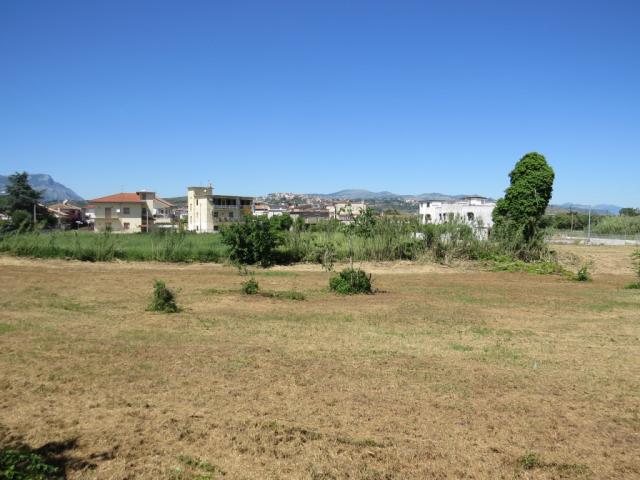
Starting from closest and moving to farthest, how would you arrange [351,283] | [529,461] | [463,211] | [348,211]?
[529,461] < [351,283] < [348,211] < [463,211]

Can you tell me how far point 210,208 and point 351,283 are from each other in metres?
65.4

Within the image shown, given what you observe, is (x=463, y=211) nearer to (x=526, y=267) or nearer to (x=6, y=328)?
(x=526, y=267)

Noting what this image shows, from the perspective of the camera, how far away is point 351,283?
16734 millimetres

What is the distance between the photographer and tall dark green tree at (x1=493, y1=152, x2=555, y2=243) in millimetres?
29188

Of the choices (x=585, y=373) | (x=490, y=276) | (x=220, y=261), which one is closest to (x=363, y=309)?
(x=585, y=373)

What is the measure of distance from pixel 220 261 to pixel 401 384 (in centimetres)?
2062

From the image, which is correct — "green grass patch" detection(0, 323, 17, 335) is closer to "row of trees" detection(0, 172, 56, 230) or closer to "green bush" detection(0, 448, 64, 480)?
"green bush" detection(0, 448, 64, 480)

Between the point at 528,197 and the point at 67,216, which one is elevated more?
the point at 528,197

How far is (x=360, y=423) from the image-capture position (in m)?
5.59

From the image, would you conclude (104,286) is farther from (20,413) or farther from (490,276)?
(490,276)

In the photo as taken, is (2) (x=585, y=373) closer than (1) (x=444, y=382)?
No

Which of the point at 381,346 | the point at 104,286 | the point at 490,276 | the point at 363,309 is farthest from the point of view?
the point at 490,276

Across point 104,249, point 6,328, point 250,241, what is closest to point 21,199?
point 104,249

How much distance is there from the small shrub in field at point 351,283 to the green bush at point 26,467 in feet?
41.7
